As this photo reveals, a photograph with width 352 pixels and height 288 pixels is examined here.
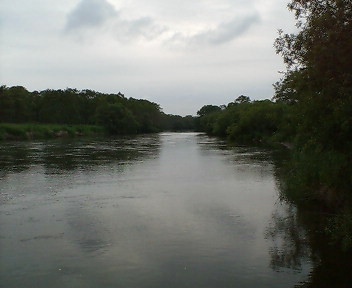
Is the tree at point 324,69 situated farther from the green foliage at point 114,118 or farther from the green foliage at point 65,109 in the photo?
the green foliage at point 114,118

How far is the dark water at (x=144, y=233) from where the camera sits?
10734 mm

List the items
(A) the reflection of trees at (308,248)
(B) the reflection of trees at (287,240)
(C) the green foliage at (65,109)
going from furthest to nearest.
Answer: (C) the green foliage at (65,109) < (B) the reflection of trees at (287,240) < (A) the reflection of trees at (308,248)

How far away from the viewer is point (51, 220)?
15.7 m

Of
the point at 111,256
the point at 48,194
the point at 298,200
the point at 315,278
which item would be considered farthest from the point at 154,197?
the point at 315,278

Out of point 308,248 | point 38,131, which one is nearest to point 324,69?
point 308,248

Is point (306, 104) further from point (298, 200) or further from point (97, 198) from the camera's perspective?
point (97, 198)

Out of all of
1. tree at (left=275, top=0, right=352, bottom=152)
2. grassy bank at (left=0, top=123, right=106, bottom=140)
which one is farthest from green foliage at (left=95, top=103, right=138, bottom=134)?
tree at (left=275, top=0, right=352, bottom=152)

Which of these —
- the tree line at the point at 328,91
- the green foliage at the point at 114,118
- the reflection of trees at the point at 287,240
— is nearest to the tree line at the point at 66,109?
the green foliage at the point at 114,118

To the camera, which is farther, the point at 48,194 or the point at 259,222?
the point at 48,194

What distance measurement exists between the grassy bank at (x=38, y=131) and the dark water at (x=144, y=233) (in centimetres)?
4561

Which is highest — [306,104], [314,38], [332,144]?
[314,38]

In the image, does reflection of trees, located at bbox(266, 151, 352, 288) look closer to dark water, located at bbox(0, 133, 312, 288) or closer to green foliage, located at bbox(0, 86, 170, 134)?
dark water, located at bbox(0, 133, 312, 288)

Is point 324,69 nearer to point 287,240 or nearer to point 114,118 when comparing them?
point 287,240

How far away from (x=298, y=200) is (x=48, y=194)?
11313mm
